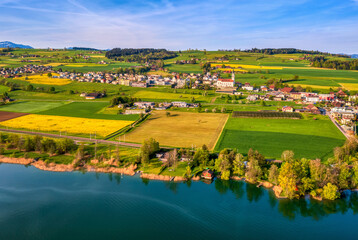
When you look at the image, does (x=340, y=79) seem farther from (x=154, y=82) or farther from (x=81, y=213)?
(x=81, y=213)

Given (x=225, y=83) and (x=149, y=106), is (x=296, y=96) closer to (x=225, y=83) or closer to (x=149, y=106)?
(x=225, y=83)

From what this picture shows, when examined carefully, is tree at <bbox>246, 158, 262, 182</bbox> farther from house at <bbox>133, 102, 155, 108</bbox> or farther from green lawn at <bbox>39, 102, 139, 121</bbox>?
house at <bbox>133, 102, 155, 108</bbox>

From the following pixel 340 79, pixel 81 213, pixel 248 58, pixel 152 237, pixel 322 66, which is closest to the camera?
pixel 152 237

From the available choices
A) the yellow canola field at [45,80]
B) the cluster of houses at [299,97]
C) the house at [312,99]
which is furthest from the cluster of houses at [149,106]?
the yellow canola field at [45,80]

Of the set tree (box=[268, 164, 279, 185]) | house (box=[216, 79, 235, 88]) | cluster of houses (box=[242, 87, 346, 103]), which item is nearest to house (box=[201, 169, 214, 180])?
tree (box=[268, 164, 279, 185])

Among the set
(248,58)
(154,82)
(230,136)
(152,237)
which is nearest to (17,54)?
(154,82)

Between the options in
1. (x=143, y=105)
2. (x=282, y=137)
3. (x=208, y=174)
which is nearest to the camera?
(x=208, y=174)

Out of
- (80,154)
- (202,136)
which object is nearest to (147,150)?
(80,154)
